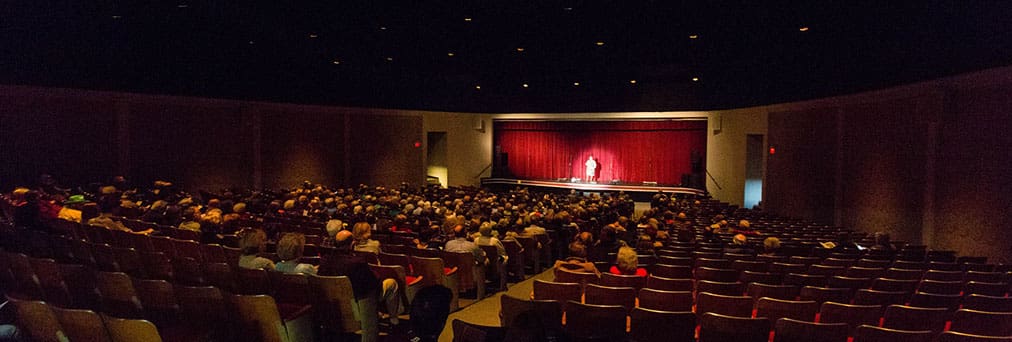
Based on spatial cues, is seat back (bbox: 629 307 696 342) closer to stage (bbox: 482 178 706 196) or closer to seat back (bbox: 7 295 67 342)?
seat back (bbox: 7 295 67 342)

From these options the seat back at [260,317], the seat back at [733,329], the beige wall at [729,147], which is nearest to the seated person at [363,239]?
the seat back at [260,317]

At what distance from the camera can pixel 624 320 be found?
442 cm

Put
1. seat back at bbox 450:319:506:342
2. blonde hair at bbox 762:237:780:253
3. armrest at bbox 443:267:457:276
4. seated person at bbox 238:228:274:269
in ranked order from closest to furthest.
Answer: seat back at bbox 450:319:506:342, seated person at bbox 238:228:274:269, armrest at bbox 443:267:457:276, blonde hair at bbox 762:237:780:253

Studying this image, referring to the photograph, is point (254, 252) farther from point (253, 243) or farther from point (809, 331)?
point (809, 331)

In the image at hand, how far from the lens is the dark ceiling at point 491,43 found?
36.3 feet

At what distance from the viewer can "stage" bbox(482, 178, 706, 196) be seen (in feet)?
76.9

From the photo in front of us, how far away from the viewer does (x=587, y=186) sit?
24828 mm

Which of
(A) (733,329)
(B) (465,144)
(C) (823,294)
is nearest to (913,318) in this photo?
(C) (823,294)

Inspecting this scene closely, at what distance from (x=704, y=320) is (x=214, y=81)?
1766 cm

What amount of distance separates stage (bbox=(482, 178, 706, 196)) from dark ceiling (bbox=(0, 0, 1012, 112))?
371 cm

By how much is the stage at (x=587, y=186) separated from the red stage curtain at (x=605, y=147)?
2.29 metres

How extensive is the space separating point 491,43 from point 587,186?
985cm

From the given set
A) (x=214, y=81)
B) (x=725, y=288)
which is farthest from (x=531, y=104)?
(x=725, y=288)

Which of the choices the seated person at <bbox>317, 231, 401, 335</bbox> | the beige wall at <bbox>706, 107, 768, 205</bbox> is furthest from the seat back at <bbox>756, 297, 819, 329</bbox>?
the beige wall at <bbox>706, 107, 768, 205</bbox>
